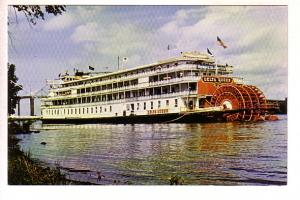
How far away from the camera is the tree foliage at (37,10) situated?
124 inches

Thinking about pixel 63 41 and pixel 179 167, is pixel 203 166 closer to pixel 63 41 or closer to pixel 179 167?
pixel 179 167

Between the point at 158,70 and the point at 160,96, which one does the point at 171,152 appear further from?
the point at 158,70

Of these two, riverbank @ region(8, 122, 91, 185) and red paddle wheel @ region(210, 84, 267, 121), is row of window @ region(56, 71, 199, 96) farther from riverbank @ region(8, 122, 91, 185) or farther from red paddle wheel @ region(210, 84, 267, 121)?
riverbank @ region(8, 122, 91, 185)

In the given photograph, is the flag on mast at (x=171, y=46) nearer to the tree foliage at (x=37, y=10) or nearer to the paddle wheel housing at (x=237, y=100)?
the paddle wheel housing at (x=237, y=100)

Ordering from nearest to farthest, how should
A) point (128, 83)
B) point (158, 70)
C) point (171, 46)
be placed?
point (171, 46) → point (158, 70) → point (128, 83)

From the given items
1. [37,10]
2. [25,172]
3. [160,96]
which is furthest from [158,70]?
[25,172]

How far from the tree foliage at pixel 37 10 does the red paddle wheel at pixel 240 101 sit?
1132 millimetres

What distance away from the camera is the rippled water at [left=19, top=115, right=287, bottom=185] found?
310cm

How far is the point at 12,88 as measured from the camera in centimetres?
317

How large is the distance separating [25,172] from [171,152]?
3.10 feet
